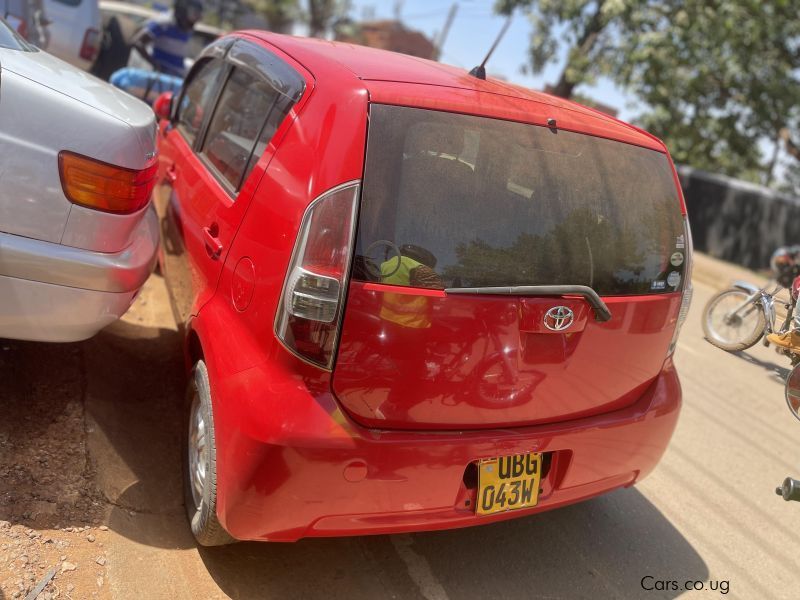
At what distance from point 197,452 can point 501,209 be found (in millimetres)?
1406

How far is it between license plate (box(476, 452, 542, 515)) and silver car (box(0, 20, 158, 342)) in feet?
5.09

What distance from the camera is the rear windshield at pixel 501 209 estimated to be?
7.02ft

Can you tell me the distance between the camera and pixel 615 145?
2635 mm

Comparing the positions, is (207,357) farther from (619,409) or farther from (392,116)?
(619,409)

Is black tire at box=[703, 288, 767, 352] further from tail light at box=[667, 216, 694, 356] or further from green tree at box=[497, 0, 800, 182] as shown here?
green tree at box=[497, 0, 800, 182]

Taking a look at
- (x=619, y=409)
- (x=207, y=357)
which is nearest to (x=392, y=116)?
(x=207, y=357)

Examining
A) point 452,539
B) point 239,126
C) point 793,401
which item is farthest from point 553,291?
point 239,126

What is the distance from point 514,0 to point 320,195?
16985 millimetres

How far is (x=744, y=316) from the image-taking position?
2.59 metres

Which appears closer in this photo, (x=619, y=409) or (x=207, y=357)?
(x=207, y=357)

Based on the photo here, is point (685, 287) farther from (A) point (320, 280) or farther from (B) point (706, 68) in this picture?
(B) point (706, 68)

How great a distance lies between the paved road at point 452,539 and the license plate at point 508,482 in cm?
47

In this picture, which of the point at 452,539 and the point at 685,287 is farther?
the point at 452,539

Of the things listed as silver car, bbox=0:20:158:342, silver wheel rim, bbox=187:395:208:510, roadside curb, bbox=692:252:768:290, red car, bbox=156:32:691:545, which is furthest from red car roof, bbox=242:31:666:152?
roadside curb, bbox=692:252:768:290
